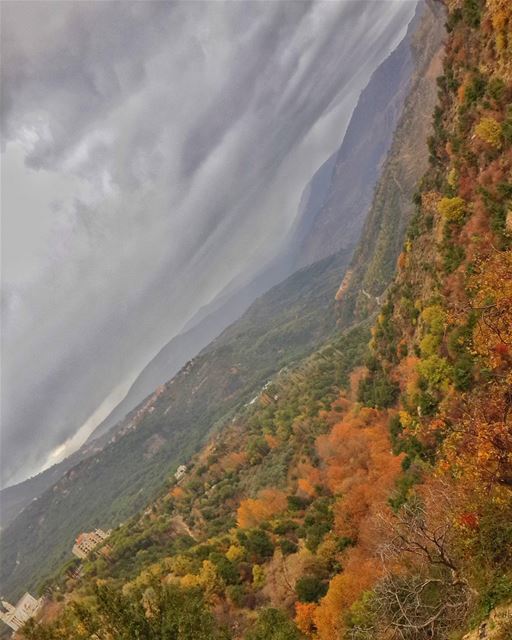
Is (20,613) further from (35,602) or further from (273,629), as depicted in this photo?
(273,629)

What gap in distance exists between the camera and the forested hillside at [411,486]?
822 inches

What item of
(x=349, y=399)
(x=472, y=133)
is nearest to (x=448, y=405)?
(x=472, y=133)

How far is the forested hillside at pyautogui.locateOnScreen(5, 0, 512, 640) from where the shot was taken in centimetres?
2089

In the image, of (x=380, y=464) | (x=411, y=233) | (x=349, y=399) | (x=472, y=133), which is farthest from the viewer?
(x=349, y=399)

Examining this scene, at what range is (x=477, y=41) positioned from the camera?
50.9 metres

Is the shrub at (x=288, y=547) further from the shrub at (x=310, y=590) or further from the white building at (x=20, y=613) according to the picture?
the white building at (x=20, y=613)

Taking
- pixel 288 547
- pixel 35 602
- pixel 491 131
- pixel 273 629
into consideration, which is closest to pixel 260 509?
pixel 288 547

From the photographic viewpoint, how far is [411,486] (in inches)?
1647

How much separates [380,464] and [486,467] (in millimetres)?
34308

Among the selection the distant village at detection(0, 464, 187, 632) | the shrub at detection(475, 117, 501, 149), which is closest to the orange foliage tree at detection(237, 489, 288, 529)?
the distant village at detection(0, 464, 187, 632)

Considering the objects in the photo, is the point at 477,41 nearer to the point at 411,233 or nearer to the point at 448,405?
the point at 411,233

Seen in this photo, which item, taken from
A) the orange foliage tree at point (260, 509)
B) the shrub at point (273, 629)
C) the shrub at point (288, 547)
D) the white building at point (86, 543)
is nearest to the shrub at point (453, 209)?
the shrub at point (273, 629)

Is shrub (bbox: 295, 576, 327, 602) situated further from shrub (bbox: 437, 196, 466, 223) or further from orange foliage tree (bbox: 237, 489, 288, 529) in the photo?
shrub (bbox: 437, 196, 466, 223)

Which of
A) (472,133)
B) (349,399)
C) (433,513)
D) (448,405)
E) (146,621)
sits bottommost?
(349,399)
